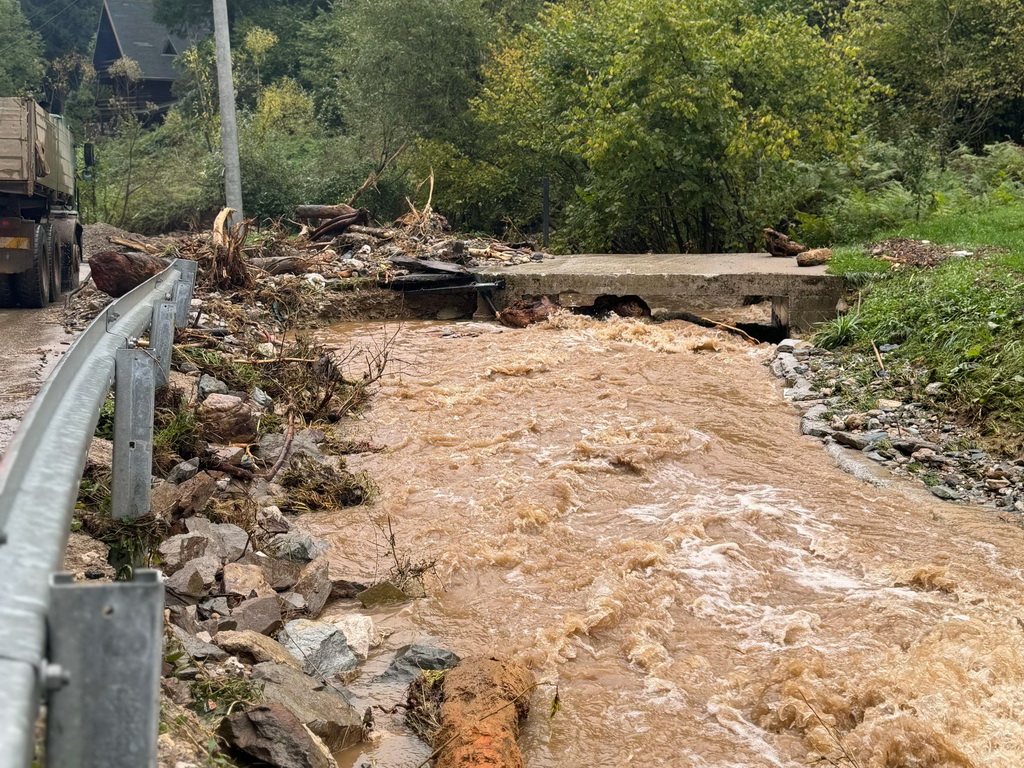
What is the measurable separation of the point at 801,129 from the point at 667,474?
35.6 feet

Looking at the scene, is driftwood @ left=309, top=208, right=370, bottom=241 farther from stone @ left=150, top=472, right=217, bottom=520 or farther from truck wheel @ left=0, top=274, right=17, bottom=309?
stone @ left=150, top=472, right=217, bottom=520

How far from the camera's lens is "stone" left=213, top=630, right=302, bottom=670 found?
3.70 metres

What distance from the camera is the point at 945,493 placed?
6617mm

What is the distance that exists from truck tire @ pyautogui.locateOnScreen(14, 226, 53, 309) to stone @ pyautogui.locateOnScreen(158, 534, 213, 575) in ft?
29.6

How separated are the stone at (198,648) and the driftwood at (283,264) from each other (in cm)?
1167

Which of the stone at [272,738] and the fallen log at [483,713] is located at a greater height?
the stone at [272,738]

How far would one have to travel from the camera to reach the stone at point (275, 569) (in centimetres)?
497

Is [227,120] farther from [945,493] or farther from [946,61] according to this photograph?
[946,61]

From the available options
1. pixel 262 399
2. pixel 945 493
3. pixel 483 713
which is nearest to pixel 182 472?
pixel 262 399

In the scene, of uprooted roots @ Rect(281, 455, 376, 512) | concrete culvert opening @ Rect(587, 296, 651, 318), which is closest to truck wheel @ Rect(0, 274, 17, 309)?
concrete culvert opening @ Rect(587, 296, 651, 318)

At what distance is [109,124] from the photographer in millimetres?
38781

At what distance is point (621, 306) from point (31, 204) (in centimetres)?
801

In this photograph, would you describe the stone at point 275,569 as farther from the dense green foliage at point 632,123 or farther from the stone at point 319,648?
the dense green foliage at point 632,123

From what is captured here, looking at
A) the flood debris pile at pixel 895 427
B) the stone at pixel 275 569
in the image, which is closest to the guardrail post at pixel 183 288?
the stone at pixel 275 569
